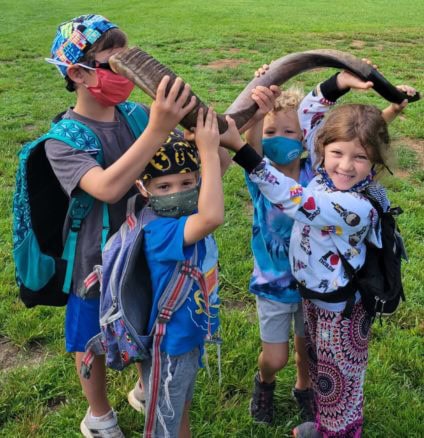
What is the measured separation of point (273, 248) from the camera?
2.69m

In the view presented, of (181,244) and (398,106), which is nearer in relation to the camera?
(181,244)

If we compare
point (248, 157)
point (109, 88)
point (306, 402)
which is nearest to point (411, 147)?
point (306, 402)

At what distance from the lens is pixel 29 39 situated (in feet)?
58.3

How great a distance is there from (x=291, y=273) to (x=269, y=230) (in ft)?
0.77

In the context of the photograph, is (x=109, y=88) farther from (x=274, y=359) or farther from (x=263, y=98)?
(x=274, y=359)

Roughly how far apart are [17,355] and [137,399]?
0.99 m

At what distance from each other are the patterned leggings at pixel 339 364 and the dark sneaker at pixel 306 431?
0.63 ft

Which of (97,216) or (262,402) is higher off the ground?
(97,216)

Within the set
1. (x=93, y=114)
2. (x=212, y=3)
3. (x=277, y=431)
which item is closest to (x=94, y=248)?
(x=93, y=114)

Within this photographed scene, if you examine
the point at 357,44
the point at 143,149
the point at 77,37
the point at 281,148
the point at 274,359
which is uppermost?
the point at 77,37

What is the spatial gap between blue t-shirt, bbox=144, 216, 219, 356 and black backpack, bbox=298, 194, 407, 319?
0.49 meters

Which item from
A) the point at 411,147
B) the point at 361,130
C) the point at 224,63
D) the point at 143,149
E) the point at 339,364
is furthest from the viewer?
the point at 224,63

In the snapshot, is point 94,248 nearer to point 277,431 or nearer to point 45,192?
point 45,192

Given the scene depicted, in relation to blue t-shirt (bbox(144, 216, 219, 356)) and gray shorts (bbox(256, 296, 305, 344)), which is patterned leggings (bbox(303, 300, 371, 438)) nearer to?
gray shorts (bbox(256, 296, 305, 344))
